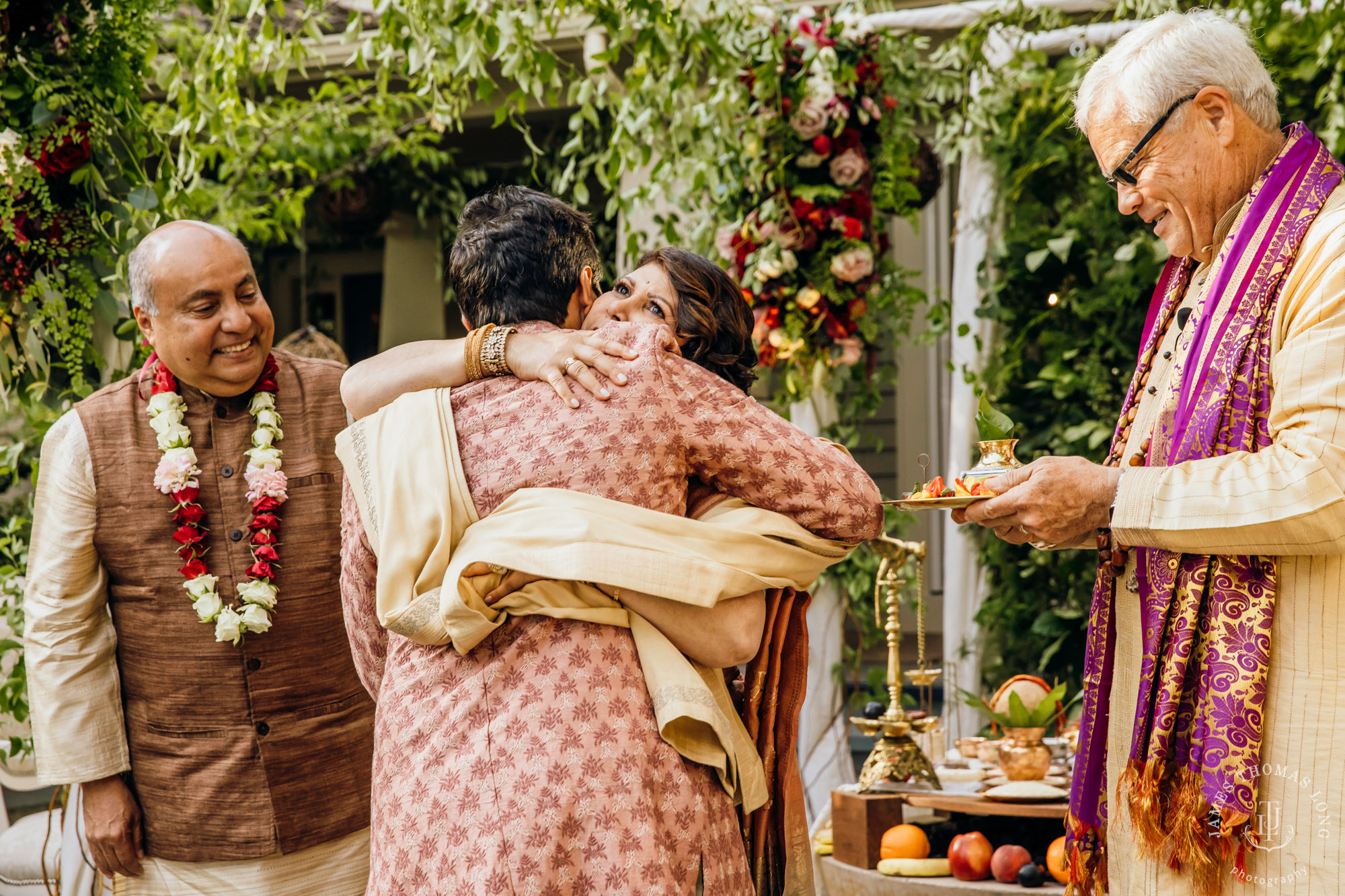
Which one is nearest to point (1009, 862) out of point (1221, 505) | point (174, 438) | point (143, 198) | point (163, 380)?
point (1221, 505)

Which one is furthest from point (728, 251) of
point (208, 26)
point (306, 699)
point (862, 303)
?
point (208, 26)

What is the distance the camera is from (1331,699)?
1.55 meters

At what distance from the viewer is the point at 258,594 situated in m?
2.36

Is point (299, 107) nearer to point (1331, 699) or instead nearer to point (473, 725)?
point (473, 725)

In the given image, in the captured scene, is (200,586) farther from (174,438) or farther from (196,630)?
(174,438)

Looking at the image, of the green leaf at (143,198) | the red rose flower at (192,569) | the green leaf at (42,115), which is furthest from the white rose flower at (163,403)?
the green leaf at (42,115)

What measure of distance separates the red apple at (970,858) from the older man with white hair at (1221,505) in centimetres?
79

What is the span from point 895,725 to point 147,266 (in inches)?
83.8

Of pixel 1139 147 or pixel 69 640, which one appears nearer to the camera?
pixel 1139 147

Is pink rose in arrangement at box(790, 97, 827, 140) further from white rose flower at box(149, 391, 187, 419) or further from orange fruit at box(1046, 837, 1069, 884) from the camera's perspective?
orange fruit at box(1046, 837, 1069, 884)

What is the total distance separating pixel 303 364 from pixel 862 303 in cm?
193

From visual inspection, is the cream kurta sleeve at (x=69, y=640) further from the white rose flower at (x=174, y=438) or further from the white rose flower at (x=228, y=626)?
the white rose flower at (x=228, y=626)

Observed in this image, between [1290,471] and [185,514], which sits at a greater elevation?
[1290,471]

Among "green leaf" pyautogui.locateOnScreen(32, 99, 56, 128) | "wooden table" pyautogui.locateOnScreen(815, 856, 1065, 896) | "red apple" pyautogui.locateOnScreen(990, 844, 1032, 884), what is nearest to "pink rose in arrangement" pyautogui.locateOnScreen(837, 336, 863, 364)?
"wooden table" pyautogui.locateOnScreen(815, 856, 1065, 896)
